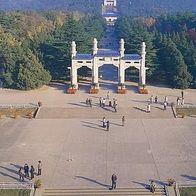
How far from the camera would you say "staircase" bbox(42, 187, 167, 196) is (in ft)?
79.9

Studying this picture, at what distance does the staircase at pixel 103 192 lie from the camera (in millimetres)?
24359

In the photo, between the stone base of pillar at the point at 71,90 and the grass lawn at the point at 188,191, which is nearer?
the grass lawn at the point at 188,191

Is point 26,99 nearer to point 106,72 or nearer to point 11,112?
point 11,112

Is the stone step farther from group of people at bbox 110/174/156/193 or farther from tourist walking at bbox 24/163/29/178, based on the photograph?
tourist walking at bbox 24/163/29/178

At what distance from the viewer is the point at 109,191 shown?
80.6ft

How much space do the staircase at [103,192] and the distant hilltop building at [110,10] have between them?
123229 mm

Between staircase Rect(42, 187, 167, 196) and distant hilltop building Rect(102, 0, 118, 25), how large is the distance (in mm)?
123229

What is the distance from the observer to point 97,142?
3181cm

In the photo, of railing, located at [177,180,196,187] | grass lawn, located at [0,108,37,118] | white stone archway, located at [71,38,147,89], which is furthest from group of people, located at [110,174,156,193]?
white stone archway, located at [71,38,147,89]

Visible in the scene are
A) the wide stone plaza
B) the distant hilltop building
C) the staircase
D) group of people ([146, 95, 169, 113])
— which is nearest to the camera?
the staircase

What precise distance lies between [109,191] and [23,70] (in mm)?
23370

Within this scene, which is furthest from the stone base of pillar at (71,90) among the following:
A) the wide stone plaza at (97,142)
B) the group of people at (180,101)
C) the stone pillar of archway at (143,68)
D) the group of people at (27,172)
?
the group of people at (27,172)

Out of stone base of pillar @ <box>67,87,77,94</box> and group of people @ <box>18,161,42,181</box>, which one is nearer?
group of people @ <box>18,161,42,181</box>

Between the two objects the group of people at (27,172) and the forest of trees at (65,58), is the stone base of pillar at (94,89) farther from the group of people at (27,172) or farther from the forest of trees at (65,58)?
the group of people at (27,172)
